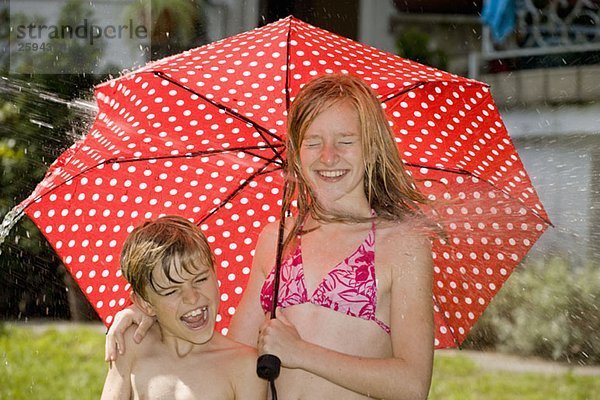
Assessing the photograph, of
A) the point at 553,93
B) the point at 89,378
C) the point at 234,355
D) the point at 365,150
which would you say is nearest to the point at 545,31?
the point at 553,93

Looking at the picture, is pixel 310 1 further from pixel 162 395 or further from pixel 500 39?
pixel 162 395

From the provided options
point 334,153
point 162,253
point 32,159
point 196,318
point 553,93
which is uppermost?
point 334,153

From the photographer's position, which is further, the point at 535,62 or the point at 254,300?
the point at 535,62

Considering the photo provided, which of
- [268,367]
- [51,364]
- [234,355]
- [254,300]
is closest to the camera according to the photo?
Result: [268,367]

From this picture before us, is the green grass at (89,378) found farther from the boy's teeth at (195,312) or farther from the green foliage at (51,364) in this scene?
the boy's teeth at (195,312)

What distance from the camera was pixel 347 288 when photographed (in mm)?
2348

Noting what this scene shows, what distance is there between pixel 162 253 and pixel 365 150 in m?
0.47

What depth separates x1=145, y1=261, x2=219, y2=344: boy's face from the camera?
2.29 m

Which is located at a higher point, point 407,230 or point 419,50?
point 407,230

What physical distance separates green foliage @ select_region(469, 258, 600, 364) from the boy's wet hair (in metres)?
4.15

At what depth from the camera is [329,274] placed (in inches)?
93.6

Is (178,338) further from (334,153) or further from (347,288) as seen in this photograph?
(334,153)

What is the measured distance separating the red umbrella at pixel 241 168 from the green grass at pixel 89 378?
2934 millimetres

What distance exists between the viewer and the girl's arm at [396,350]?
225 centimetres
